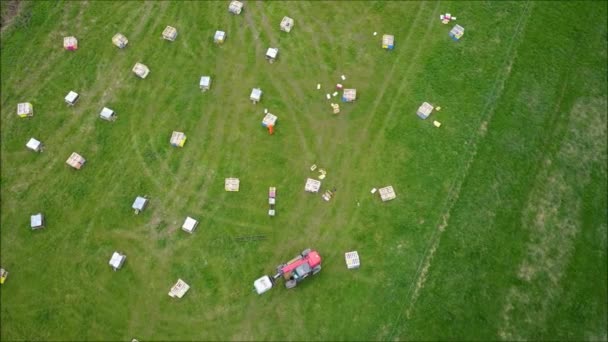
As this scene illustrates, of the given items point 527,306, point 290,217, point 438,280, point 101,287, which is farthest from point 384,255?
point 101,287

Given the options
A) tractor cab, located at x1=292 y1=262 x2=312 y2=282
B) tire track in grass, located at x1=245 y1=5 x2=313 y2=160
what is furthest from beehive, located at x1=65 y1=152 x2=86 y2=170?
tractor cab, located at x1=292 y1=262 x2=312 y2=282

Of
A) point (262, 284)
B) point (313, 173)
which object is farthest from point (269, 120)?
point (262, 284)

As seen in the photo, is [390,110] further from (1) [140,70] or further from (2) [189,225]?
(1) [140,70]

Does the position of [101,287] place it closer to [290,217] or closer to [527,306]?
[290,217]

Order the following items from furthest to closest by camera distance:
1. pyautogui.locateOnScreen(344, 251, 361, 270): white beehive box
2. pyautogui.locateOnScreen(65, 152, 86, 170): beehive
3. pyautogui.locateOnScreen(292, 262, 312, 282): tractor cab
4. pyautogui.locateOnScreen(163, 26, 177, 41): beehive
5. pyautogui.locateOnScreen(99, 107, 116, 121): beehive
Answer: pyautogui.locateOnScreen(163, 26, 177, 41): beehive → pyautogui.locateOnScreen(99, 107, 116, 121): beehive → pyautogui.locateOnScreen(65, 152, 86, 170): beehive → pyautogui.locateOnScreen(344, 251, 361, 270): white beehive box → pyautogui.locateOnScreen(292, 262, 312, 282): tractor cab

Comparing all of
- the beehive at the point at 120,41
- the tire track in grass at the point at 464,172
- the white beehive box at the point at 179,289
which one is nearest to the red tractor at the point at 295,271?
the white beehive box at the point at 179,289

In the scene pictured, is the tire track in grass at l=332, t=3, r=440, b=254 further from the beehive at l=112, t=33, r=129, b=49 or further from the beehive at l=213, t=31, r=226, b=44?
the beehive at l=112, t=33, r=129, b=49

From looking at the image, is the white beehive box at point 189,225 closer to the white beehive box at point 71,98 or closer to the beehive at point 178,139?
the beehive at point 178,139
